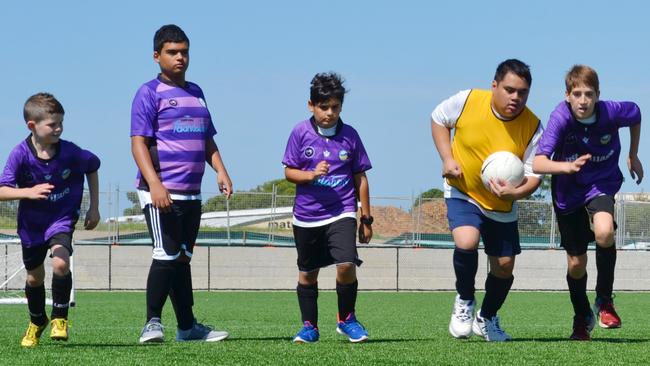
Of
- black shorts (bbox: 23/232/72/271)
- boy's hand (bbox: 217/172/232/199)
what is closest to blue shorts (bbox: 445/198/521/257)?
boy's hand (bbox: 217/172/232/199)

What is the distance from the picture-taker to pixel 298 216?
8.00m

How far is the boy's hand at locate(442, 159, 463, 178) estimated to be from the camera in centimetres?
749

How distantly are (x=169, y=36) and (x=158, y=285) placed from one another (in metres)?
1.74

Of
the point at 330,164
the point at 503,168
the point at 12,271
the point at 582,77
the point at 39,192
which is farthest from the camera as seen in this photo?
the point at 12,271

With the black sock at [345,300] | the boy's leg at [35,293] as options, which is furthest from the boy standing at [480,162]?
the boy's leg at [35,293]

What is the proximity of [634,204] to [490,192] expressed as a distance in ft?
73.6

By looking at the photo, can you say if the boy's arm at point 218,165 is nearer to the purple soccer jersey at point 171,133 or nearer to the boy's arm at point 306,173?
the purple soccer jersey at point 171,133

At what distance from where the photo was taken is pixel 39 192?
22.5ft

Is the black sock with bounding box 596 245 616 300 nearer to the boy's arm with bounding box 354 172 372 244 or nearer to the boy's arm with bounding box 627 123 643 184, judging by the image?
the boy's arm with bounding box 627 123 643 184

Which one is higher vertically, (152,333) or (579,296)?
(579,296)

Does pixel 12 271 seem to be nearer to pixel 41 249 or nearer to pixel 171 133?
pixel 41 249

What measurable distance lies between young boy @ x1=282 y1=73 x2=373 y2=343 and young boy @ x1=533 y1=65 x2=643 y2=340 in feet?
4.31

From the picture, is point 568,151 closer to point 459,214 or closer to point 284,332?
point 459,214

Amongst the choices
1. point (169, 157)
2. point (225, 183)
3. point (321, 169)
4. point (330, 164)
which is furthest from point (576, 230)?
point (169, 157)
